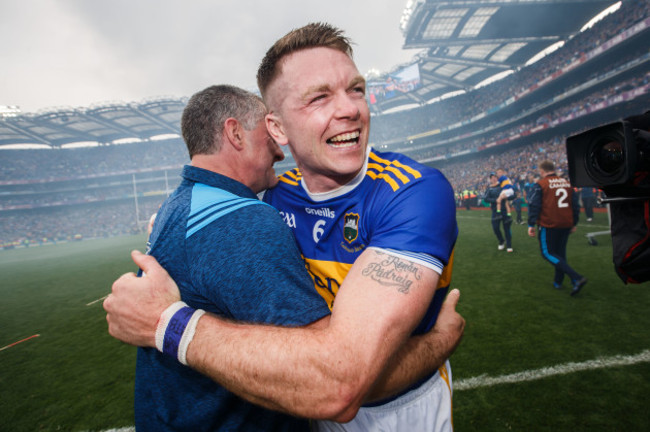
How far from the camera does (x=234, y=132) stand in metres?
1.88

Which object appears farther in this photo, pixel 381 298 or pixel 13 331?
pixel 13 331

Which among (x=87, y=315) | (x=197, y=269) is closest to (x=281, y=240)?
(x=197, y=269)

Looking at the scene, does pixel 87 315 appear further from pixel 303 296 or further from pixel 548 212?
pixel 548 212

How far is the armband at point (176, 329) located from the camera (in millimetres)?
1006

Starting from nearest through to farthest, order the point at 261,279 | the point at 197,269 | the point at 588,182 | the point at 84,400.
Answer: the point at 261,279, the point at 197,269, the point at 588,182, the point at 84,400

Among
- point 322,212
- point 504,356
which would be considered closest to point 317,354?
point 322,212

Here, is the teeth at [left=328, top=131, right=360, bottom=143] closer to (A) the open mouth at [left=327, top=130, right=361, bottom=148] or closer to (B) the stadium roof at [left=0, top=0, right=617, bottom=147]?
(A) the open mouth at [left=327, top=130, right=361, bottom=148]

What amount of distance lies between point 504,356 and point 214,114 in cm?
408

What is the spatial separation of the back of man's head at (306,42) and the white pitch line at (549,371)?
11.2 feet

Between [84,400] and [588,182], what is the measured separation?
5.63 m

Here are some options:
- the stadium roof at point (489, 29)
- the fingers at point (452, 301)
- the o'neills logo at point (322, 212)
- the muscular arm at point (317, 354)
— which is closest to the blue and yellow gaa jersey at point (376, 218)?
the o'neills logo at point (322, 212)

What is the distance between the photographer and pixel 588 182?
1541 millimetres

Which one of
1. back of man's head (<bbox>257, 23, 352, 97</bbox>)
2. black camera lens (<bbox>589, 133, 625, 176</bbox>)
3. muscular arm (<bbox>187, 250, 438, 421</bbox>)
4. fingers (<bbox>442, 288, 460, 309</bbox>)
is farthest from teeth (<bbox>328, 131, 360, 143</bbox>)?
black camera lens (<bbox>589, 133, 625, 176</bbox>)

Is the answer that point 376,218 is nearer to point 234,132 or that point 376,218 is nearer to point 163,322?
point 163,322
